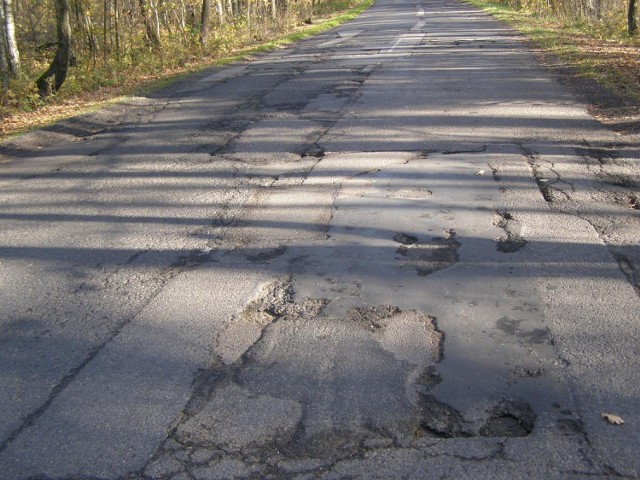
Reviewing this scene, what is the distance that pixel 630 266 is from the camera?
535 centimetres

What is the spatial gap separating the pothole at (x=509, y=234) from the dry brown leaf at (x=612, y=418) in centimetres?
229

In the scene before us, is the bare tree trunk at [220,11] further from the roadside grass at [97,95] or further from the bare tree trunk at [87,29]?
the bare tree trunk at [87,29]

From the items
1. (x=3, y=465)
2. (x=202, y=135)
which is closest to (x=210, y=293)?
(x=3, y=465)

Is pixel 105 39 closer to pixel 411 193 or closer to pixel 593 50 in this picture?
pixel 593 50

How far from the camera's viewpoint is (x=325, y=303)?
491 cm

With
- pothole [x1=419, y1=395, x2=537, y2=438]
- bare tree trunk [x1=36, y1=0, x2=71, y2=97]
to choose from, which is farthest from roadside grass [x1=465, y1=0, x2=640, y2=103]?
bare tree trunk [x1=36, y1=0, x2=71, y2=97]

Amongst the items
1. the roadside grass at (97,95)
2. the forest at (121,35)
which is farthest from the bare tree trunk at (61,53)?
the roadside grass at (97,95)

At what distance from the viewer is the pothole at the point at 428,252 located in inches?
215

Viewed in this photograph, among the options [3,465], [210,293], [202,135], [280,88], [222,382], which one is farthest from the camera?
[280,88]

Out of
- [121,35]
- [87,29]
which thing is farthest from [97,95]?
[121,35]

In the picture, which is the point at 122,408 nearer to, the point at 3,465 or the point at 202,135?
the point at 3,465

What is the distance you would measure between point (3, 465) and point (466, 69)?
1457cm

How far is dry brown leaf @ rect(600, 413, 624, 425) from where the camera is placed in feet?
11.4

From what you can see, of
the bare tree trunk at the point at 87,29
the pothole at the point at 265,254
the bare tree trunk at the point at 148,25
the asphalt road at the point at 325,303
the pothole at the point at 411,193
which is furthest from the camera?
the bare tree trunk at the point at 148,25
